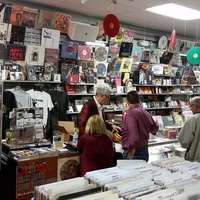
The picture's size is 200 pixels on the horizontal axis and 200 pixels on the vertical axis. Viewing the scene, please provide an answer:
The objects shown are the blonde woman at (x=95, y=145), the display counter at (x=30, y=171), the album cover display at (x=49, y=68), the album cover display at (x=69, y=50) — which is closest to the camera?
the display counter at (x=30, y=171)

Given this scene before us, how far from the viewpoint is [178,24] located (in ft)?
22.1

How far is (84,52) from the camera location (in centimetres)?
597

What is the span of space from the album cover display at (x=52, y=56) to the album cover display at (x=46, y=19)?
45 centimetres

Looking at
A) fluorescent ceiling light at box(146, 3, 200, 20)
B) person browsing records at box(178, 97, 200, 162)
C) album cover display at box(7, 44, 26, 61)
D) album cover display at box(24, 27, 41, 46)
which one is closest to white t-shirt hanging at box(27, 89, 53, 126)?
album cover display at box(7, 44, 26, 61)

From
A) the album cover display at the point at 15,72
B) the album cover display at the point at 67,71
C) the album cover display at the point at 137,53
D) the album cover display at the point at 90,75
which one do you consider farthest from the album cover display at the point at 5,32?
the album cover display at the point at 137,53

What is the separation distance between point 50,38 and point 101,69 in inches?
54.3

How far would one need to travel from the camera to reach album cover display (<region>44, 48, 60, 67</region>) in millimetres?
5395

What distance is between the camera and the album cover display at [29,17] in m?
5.05

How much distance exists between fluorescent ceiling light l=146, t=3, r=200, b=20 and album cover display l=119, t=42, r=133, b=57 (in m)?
1.20

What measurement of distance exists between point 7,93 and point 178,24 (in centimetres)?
426

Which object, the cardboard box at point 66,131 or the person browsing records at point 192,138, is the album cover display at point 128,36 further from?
the person browsing records at point 192,138

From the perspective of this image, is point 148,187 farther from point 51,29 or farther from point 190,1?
point 51,29

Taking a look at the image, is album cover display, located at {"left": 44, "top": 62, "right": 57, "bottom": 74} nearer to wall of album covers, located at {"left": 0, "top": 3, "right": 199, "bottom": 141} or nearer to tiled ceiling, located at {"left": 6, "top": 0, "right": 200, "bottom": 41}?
wall of album covers, located at {"left": 0, "top": 3, "right": 199, "bottom": 141}

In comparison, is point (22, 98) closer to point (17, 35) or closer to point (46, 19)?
point (17, 35)
